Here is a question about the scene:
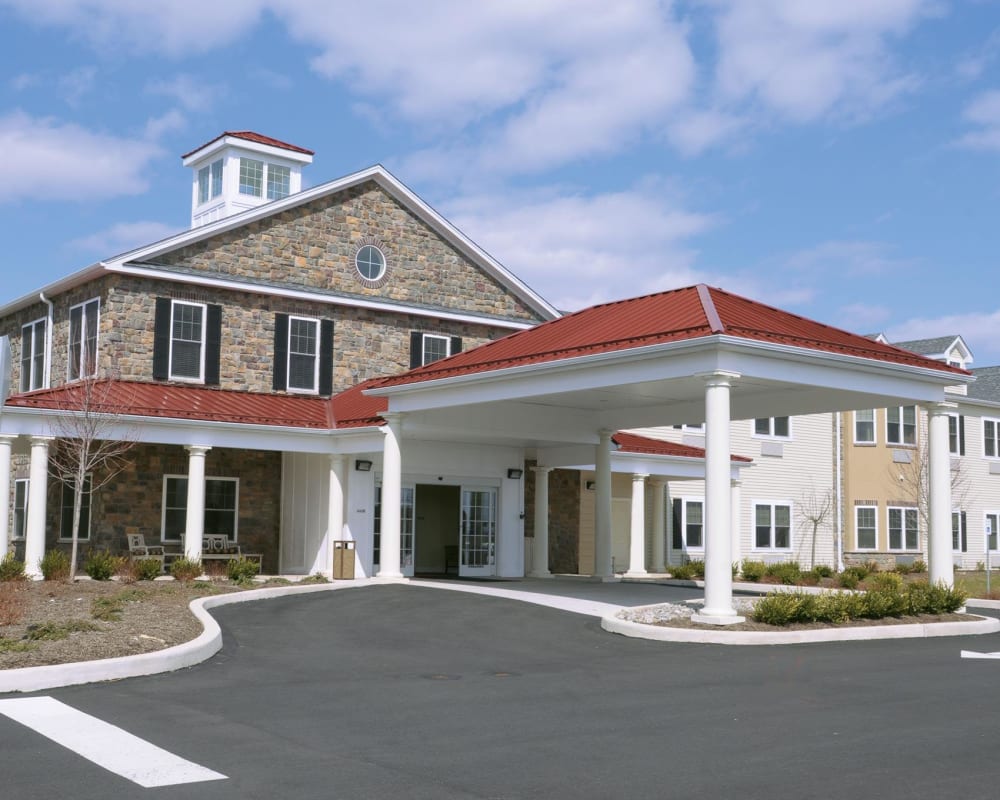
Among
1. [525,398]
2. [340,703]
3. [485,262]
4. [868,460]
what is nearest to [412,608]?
[525,398]

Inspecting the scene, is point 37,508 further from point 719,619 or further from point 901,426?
point 901,426

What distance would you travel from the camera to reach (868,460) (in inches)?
1521

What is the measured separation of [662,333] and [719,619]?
160 inches

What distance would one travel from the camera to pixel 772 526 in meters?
36.2

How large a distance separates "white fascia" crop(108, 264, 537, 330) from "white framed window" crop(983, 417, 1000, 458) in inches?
818

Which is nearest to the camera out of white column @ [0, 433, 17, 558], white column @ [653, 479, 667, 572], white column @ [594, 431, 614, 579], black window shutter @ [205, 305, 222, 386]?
white column @ [0, 433, 17, 558]

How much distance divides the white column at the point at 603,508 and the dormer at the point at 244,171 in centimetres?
1302

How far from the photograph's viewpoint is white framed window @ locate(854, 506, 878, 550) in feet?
126

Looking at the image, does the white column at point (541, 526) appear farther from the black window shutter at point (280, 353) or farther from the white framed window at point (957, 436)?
the white framed window at point (957, 436)

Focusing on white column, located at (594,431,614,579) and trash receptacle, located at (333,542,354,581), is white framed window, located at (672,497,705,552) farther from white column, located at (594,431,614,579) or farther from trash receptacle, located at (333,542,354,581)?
trash receptacle, located at (333,542,354,581)

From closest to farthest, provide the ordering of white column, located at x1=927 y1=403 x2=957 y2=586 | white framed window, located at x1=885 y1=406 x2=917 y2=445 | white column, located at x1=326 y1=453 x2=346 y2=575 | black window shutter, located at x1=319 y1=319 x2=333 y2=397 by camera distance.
Answer: white column, located at x1=927 y1=403 x2=957 y2=586 < white column, located at x1=326 y1=453 x2=346 y2=575 < black window shutter, located at x1=319 y1=319 x2=333 y2=397 < white framed window, located at x1=885 y1=406 x2=917 y2=445

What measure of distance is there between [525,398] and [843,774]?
1219 cm

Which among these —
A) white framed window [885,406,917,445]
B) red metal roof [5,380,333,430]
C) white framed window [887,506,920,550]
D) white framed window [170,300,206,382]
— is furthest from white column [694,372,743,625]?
white framed window [887,506,920,550]

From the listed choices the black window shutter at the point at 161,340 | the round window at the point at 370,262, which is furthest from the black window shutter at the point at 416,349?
the black window shutter at the point at 161,340
